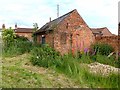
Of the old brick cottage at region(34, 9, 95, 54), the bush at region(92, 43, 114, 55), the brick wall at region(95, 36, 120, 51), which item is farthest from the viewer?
the old brick cottage at region(34, 9, 95, 54)

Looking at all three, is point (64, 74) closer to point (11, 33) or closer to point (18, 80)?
point (18, 80)

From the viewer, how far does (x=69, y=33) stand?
884 inches

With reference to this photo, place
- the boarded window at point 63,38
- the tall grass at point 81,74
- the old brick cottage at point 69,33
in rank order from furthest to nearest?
the boarded window at point 63,38, the old brick cottage at point 69,33, the tall grass at point 81,74

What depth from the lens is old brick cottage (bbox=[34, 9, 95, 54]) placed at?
71.1 ft

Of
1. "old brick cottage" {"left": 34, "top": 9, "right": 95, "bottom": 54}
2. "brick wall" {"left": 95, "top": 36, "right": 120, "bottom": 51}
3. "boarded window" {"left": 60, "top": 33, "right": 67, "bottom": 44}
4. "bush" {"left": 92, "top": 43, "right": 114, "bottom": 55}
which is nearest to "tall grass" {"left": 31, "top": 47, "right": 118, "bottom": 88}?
"bush" {"left": 92, "top": 43, "right": 114, "bottom": 55}

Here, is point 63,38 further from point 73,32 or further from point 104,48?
point 104,48

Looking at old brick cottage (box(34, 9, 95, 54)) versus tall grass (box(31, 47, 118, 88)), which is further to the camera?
old brick cottage (box(34, 9, 95, 54))

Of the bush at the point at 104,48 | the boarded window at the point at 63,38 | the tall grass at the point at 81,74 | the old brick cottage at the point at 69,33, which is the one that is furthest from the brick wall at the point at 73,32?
the tall grass at the point at 81,74

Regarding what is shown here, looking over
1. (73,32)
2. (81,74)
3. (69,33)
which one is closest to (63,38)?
(69,33)

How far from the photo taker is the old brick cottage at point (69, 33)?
21.7m

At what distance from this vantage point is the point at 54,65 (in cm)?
1113

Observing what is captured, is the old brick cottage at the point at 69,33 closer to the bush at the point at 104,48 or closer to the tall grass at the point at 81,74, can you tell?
the bush at the point at 104,48

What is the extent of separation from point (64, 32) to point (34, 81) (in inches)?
584

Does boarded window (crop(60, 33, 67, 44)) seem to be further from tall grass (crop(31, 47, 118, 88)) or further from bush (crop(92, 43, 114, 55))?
tall grass (crop(31, 47, 118, 88))
